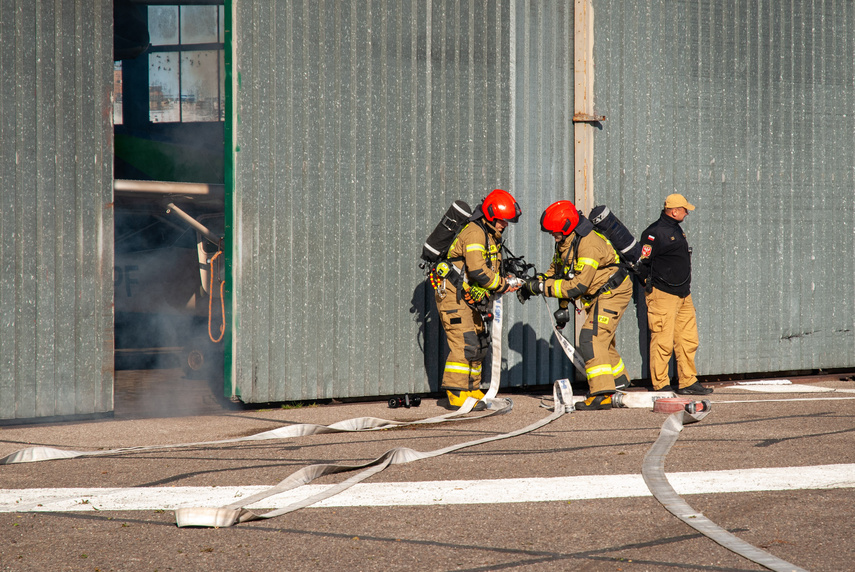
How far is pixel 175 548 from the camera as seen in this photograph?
3363mm

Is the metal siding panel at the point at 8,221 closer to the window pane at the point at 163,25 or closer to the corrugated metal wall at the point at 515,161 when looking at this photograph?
the corrugated metal wall at the point at 515,161

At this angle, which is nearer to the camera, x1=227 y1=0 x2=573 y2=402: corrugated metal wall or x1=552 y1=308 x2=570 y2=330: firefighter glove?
x1=227 y1=0 x2=573 y2=402: corrugated metal wall

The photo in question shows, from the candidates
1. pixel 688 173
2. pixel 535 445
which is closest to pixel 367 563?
pixel 535 445

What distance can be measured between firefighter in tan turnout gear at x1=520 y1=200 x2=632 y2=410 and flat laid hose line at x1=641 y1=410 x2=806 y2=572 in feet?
4.79

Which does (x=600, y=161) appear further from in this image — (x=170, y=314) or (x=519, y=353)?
(x=170, y=314)

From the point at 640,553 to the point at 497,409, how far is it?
4059mm

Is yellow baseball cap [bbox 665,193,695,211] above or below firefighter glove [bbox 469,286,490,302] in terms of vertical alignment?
above

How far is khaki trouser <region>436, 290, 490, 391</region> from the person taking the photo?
7520 mm

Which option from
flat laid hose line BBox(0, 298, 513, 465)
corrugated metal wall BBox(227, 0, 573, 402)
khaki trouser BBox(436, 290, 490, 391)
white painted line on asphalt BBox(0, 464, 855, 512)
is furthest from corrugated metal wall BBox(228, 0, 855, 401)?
white painted line on asphalt BBox(0, 464, 855, 512)

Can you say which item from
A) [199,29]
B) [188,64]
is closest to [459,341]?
[188,64]

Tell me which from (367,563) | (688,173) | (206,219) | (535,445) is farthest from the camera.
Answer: (206,219)

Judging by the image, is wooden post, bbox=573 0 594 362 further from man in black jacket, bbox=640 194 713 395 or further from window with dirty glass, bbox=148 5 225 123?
window with dirty glass, bbox=148 5 225 123

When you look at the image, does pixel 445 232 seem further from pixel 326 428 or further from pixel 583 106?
pixel 583 106

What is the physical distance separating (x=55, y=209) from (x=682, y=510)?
5700 millimetres
